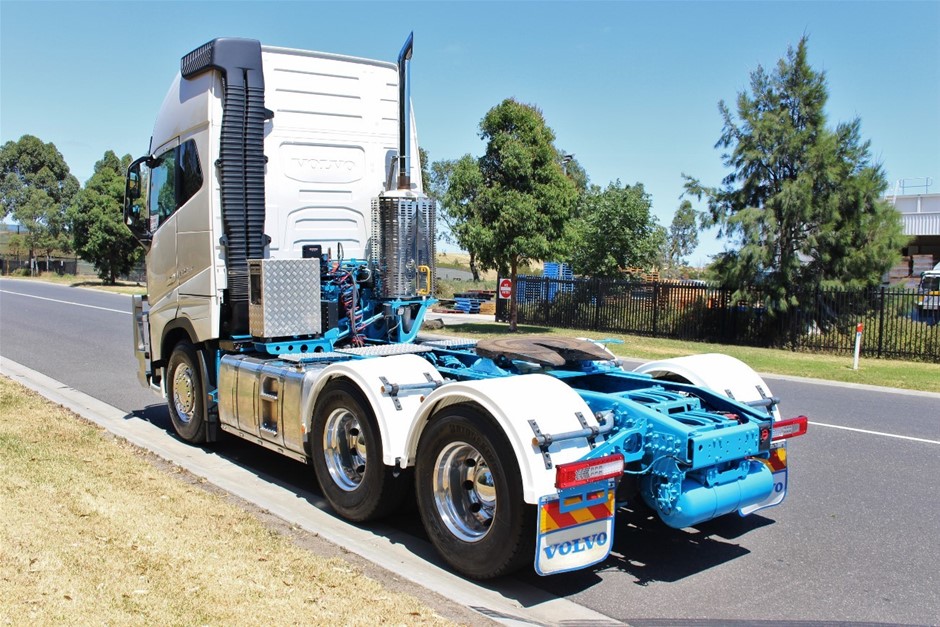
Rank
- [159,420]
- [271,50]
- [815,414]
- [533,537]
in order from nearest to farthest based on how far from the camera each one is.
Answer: [533,537] → [271,50] → [159,420] → [815,414]

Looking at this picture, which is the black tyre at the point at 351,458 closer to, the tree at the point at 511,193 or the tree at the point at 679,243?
the tree at the point at 511,193

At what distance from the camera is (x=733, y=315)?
22812 mm

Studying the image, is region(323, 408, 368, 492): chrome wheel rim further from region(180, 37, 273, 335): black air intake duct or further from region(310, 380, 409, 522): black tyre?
region(180, 37, 273, 335): black air intake duct

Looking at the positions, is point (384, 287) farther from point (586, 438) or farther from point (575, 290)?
point (575, 290)

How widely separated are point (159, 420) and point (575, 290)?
1824cm

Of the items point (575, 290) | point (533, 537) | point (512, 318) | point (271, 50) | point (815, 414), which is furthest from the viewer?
point (575, 290)

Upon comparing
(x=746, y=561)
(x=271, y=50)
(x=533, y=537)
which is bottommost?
(x=746, y=561)

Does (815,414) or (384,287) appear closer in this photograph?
(384,287)

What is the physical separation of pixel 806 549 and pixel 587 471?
7.39 ft

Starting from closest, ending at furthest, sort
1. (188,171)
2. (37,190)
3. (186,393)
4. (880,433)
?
(188,171), (186,393), (880,433), (37,190)

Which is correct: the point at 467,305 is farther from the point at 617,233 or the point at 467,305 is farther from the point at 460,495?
the point at 460,495

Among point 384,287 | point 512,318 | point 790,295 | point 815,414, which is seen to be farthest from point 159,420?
point 790,295

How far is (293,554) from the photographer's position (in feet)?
16.5

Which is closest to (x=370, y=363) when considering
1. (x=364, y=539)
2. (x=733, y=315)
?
(x=364, y=539)
